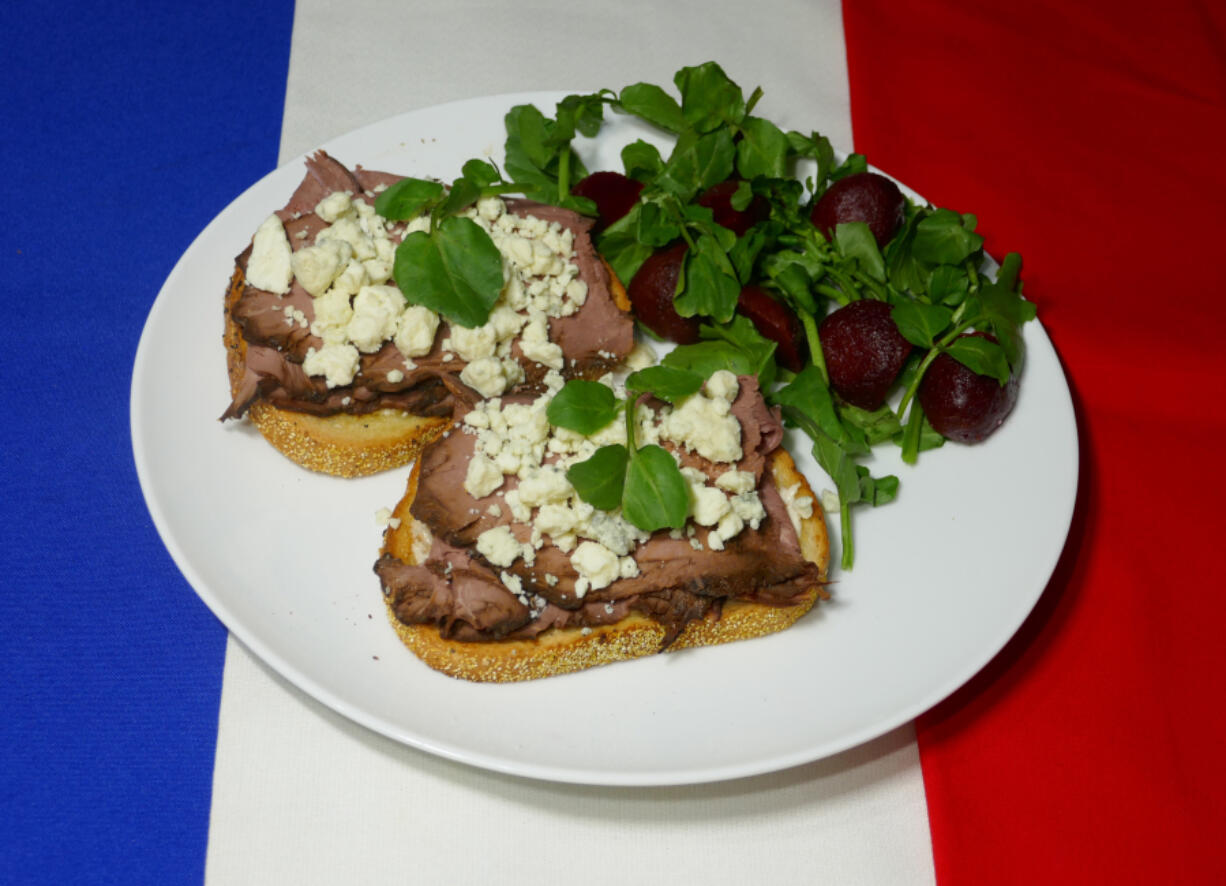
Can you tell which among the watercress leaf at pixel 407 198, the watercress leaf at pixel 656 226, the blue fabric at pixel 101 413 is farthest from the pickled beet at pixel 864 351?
the blue fabric at pixel 101 413

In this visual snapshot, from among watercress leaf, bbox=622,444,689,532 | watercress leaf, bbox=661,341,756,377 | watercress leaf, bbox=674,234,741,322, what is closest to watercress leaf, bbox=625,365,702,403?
watercress leaf, bbox=622,444,689,532

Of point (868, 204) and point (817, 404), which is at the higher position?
point (868, 204)

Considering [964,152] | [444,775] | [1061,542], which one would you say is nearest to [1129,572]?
[1061,542]

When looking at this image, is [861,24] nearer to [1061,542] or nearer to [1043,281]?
[1043,281]

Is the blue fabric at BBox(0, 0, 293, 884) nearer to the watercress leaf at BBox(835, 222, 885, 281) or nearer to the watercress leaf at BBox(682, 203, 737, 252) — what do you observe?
the watercress leaf at BBox(682, 203, 737, 252)

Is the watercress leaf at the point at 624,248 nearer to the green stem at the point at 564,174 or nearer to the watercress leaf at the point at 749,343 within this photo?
the green stem at the point at 564,174

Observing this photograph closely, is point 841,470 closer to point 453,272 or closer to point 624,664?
point 624,664

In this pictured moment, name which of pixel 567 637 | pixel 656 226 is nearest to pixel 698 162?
pixel 656 226
